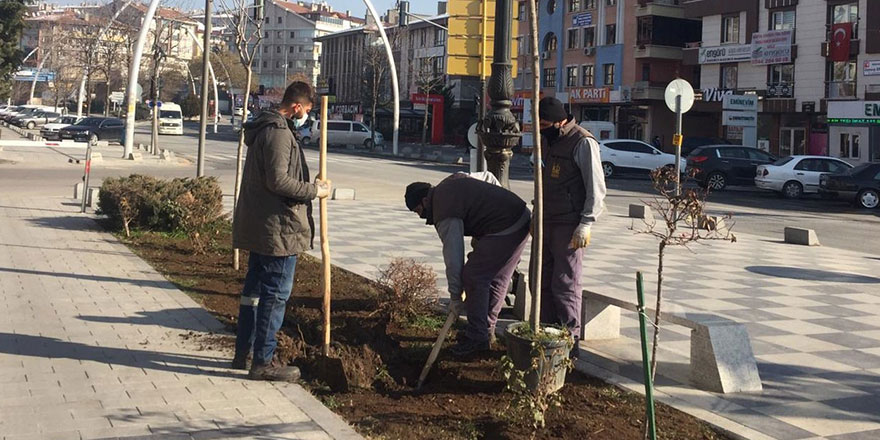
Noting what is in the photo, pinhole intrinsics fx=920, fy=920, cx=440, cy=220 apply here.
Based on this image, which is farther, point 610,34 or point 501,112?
point 610,34

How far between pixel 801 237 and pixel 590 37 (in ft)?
156

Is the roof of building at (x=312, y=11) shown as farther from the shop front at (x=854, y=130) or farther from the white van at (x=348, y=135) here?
the shop front at (x=854, y=130)

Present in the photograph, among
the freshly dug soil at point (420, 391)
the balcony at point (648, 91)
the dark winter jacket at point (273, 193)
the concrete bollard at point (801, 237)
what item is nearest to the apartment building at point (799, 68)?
the balcony at point (648, 91)

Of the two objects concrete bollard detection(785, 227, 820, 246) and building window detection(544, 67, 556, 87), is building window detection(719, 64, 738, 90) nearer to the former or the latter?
building window detection(544, 67, 556, 87)

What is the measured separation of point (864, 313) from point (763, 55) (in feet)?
137

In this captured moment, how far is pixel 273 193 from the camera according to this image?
18.5ft

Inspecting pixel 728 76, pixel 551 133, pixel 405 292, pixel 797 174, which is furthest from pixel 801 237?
pixel 728 76

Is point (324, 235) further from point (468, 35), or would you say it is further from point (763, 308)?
point (763, 308)

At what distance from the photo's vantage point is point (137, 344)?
6566mm

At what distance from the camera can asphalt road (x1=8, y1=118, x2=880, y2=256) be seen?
19.1 metres

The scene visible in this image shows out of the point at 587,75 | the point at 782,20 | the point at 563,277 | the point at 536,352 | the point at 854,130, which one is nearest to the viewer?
the point at 536,352

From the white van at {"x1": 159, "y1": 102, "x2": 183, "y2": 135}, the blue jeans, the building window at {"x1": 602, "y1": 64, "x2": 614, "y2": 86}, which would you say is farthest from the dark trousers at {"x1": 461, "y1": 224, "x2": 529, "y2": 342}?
the white van at {"x1": 159, "y1": 102, "x2": 183, "y2": 135}

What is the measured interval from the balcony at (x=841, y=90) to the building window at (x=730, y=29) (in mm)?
7238

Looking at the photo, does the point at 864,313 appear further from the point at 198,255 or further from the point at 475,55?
the point at 198,255
